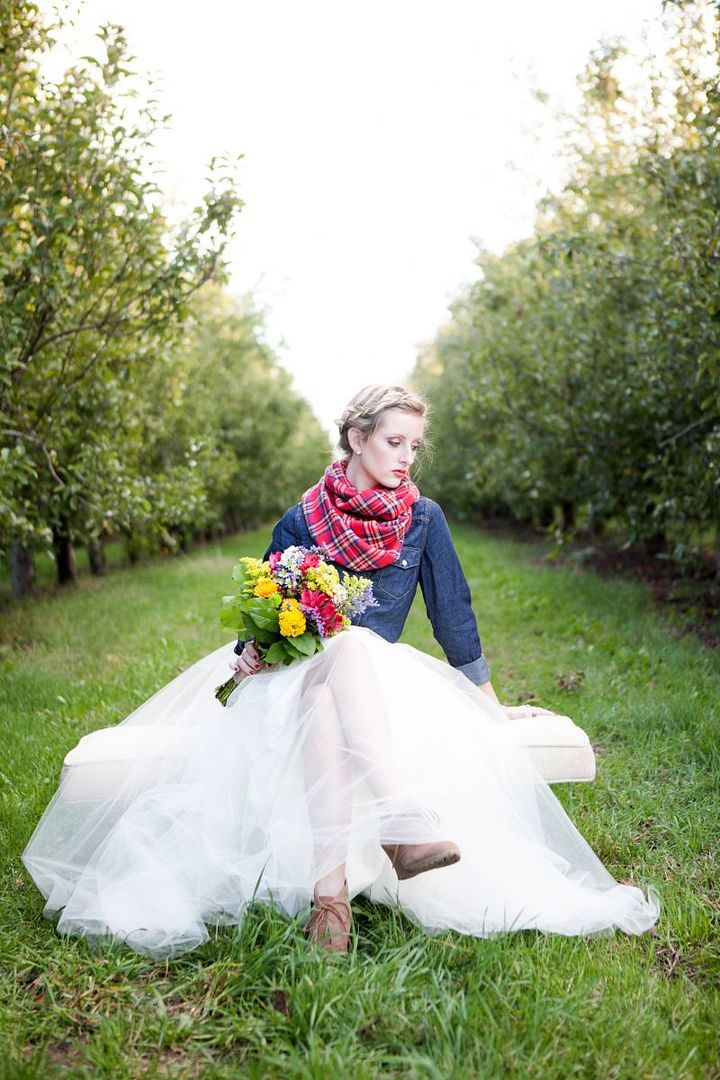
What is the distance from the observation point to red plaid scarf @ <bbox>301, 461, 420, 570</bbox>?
348 centimetres

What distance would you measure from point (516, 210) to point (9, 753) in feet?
35.5

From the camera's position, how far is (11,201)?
19.6 ft

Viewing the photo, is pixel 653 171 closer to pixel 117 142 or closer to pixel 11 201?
pixel 117 142

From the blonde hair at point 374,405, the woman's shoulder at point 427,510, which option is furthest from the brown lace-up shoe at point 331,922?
the blonde hair at point 374,405

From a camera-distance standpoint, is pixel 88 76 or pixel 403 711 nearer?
pixel 403 711

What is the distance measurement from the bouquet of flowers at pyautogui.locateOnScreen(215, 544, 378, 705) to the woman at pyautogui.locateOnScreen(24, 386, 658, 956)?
7 centimetres

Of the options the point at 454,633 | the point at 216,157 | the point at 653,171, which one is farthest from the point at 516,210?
the point at 454,633

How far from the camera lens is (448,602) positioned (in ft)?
12.1

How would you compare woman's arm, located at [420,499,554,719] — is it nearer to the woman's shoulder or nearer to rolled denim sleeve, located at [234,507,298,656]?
the woman's shoulder

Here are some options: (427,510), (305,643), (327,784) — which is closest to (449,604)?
(427,510)

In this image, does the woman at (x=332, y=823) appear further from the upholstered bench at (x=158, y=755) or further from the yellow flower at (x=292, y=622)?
the yellow flower at (x=292, y=622)

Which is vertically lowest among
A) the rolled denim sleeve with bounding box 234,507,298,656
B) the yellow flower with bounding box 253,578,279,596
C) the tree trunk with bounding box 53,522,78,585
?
the tree trunk with bounding box 53,522,78,585

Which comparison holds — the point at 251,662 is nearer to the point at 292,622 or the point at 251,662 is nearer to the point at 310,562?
the point at 292,622

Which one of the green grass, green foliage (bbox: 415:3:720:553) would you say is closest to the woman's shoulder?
the green grass
